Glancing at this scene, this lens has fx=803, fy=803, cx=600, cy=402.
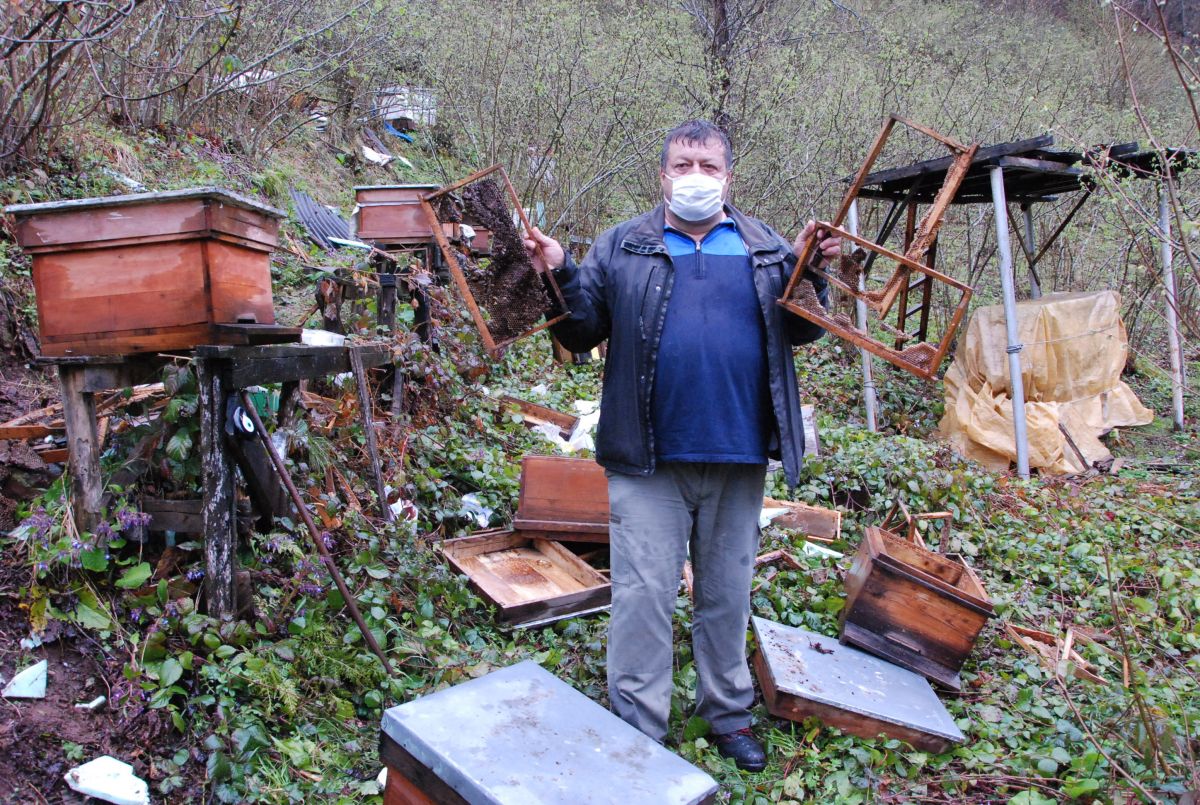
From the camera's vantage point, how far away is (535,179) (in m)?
9.67

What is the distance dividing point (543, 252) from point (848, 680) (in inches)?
79.8

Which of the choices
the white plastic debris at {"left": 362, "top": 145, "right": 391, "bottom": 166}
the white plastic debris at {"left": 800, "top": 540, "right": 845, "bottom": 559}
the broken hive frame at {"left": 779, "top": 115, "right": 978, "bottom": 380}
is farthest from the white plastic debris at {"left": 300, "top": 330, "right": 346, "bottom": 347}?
the white plastic debris at {"left": 362, "top": 145, "right": 391, "bottom": 166}

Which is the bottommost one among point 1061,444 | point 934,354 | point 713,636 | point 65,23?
point 1061,444

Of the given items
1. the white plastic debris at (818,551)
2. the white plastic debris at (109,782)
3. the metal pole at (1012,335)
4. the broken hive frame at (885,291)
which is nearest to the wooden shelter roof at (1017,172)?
the metal pole at (1012,335)

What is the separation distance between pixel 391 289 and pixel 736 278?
334cm

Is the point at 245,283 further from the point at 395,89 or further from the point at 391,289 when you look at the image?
the point at 395,89

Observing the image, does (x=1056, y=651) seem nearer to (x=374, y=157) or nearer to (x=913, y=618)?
(x=913, y=618)

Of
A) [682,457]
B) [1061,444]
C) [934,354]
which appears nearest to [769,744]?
[682,457]

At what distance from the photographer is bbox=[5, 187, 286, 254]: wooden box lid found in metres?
2.66

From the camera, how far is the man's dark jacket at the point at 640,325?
2520mm

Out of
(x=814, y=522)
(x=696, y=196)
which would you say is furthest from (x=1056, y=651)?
(x=696, y=196)

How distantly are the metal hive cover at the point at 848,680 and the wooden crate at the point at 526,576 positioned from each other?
0.82 meters

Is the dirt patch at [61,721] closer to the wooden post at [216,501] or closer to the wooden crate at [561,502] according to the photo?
the wooden post at [216,501]

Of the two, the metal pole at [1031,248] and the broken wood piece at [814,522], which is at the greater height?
the metal pole at [1031,248]
